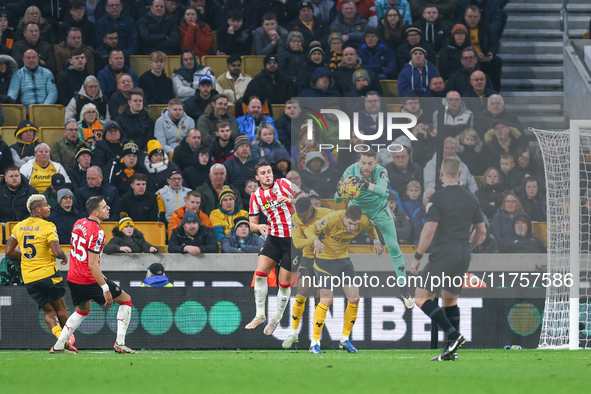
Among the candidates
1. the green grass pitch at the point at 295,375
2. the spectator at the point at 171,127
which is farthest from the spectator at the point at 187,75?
the green grass pitch at the point at 295,375

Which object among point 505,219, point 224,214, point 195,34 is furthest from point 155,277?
point 195,34

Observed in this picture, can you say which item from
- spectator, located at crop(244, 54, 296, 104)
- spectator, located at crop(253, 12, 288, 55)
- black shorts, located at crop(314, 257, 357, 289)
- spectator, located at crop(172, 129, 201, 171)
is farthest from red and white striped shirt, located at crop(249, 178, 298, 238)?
spectator, located at crop(253, 12, 288, 55)

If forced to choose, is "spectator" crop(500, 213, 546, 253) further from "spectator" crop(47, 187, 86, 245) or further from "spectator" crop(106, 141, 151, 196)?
"spectator" crop(47, 187, 86, 245)

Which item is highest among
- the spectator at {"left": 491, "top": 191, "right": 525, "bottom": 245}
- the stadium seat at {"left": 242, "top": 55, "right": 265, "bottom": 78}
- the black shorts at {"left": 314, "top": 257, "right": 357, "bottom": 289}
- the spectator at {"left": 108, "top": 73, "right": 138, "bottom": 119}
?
the stadium seat at {"left": 242, "top": 55, "right": 265, "bottom": 78}

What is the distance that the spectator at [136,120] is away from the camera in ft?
44.4

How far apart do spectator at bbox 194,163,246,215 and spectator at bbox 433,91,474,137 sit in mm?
3400

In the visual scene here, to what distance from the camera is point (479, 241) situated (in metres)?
9.77

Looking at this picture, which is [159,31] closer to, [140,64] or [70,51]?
[140,64]

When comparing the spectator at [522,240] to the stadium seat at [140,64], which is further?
the stadium seat at [140,64]

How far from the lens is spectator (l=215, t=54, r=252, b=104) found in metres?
14.7

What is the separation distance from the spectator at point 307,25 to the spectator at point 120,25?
2.79 metres

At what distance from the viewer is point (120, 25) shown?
15297mm

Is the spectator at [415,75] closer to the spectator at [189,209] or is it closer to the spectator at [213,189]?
the spectator at [213,189]

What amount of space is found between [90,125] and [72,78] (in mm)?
1233
